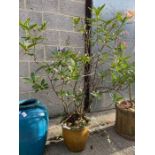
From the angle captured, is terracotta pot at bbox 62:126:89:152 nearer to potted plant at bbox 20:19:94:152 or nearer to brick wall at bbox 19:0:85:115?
potted plant at bbox 20:19:94:152

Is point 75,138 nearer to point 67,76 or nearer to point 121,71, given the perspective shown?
point 67,76

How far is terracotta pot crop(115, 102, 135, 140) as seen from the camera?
194cm

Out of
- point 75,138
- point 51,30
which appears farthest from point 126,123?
point 51,30

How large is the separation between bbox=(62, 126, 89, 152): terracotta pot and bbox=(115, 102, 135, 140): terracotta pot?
0.50 meters

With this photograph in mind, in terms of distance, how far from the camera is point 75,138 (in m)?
1.63

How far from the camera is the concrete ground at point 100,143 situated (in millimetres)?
1734

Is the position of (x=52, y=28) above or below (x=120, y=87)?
above

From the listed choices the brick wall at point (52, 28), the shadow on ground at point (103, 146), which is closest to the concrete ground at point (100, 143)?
the shadow on ground at point (103, 146)

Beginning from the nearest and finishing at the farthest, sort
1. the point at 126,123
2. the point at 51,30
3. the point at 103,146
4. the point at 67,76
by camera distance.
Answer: the point at 67,76 < the point at 103,146 < the point at 126,123 < the point at 51,30

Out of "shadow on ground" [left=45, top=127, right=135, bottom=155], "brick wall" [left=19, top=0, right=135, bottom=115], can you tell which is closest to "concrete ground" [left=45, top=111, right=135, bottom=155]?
"shadow on ground" [left=45, top=127, right=135, bottom=155]

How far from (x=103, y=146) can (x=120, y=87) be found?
0.56 metres
